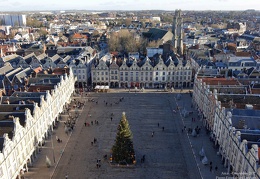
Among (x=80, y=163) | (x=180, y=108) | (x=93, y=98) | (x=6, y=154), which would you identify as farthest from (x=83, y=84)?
(x=6, y=154)

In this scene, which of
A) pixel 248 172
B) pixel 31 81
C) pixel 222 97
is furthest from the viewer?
pixel 31 81

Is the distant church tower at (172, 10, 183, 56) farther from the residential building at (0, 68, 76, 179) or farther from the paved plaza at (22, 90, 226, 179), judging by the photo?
the residential building at (0, 68, 76, 179)

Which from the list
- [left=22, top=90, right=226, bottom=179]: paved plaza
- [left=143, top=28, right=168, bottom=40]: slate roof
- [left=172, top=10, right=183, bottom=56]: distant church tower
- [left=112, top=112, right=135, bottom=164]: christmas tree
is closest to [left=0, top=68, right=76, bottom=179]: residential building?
[left=22, top=90, right=226, bottom=179]: paved plaza

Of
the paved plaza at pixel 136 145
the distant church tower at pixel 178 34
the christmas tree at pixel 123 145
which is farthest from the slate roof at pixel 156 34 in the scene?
the christmas tree at pixel 123 145

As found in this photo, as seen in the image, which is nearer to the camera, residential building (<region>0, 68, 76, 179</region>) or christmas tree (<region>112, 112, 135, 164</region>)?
residential building (<region>0, 68, 76, 179</region>)

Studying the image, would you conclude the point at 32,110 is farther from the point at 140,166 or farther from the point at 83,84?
the point at 83,84
